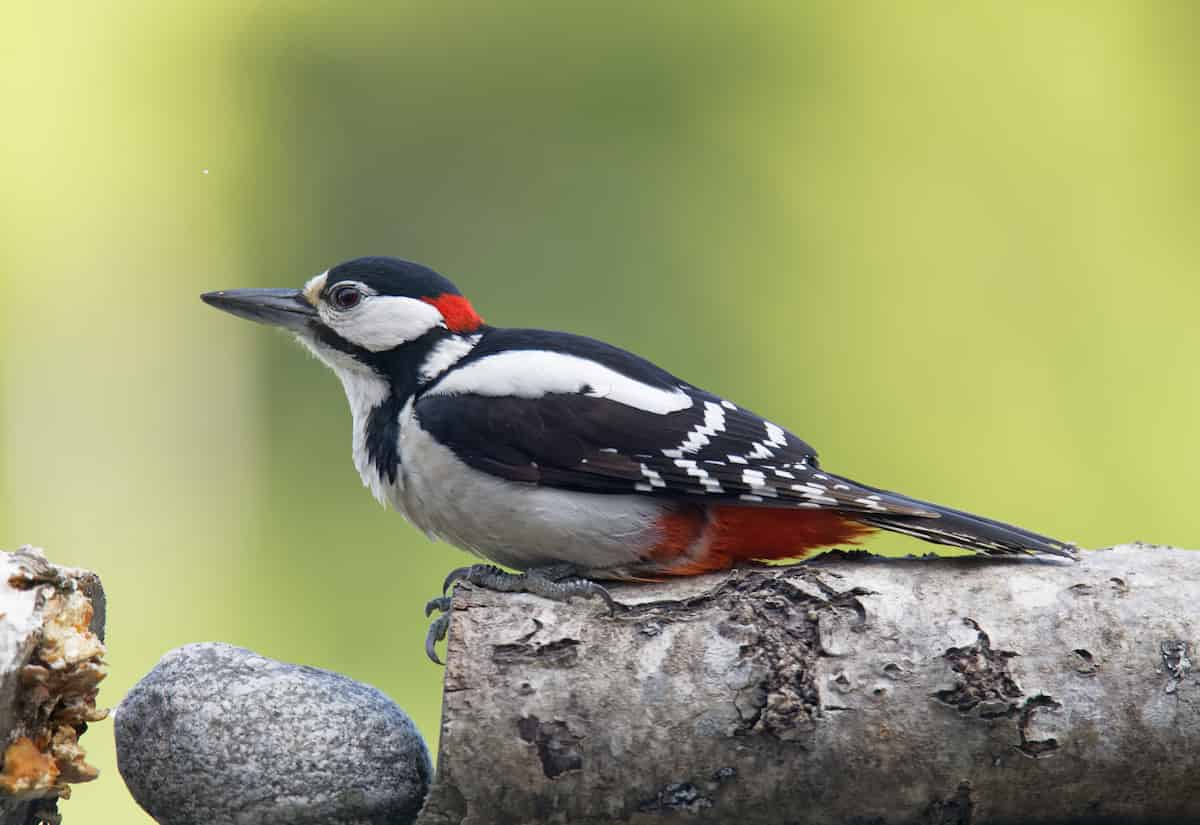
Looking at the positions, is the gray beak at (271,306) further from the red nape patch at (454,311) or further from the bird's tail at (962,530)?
the bird's tail at (962,530)

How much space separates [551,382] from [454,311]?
31cm

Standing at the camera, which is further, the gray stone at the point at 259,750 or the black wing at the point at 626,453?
the black wing at the point at 626,453

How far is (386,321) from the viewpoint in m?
2.55

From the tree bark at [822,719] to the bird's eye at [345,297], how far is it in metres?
0.78

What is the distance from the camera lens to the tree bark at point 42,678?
1.82m

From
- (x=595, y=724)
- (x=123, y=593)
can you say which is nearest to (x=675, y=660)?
(x=595, y=724)

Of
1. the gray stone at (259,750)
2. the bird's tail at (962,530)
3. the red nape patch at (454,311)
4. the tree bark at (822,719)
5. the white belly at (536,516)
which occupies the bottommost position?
the gray stone at (259,750)

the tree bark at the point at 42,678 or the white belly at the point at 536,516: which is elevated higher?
the white belly at the point at 536,516

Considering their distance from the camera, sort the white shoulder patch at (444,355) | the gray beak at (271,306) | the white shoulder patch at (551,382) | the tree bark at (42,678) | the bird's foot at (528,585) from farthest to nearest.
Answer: the gray beak at (271,306)
the white shoulder patch at (444,355)
the white shoulder patch at (551,382)
the bird's foot at (528,585)
the tree bark at (42,678)

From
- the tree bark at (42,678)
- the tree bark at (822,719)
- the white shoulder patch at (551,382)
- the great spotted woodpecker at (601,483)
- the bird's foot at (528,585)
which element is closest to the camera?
the tree bark at (42,678)

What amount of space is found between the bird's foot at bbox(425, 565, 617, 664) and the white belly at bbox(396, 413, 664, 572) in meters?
0.04

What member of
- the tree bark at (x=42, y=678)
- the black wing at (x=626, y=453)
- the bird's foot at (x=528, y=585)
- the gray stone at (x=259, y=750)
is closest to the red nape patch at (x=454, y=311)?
the black wing at (x=626, y=453)

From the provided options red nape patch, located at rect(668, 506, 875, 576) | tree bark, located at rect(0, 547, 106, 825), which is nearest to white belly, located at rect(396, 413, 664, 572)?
red nape patch, located at rect(668, 506, 875, 576)

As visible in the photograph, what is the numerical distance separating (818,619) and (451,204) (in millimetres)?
4414
